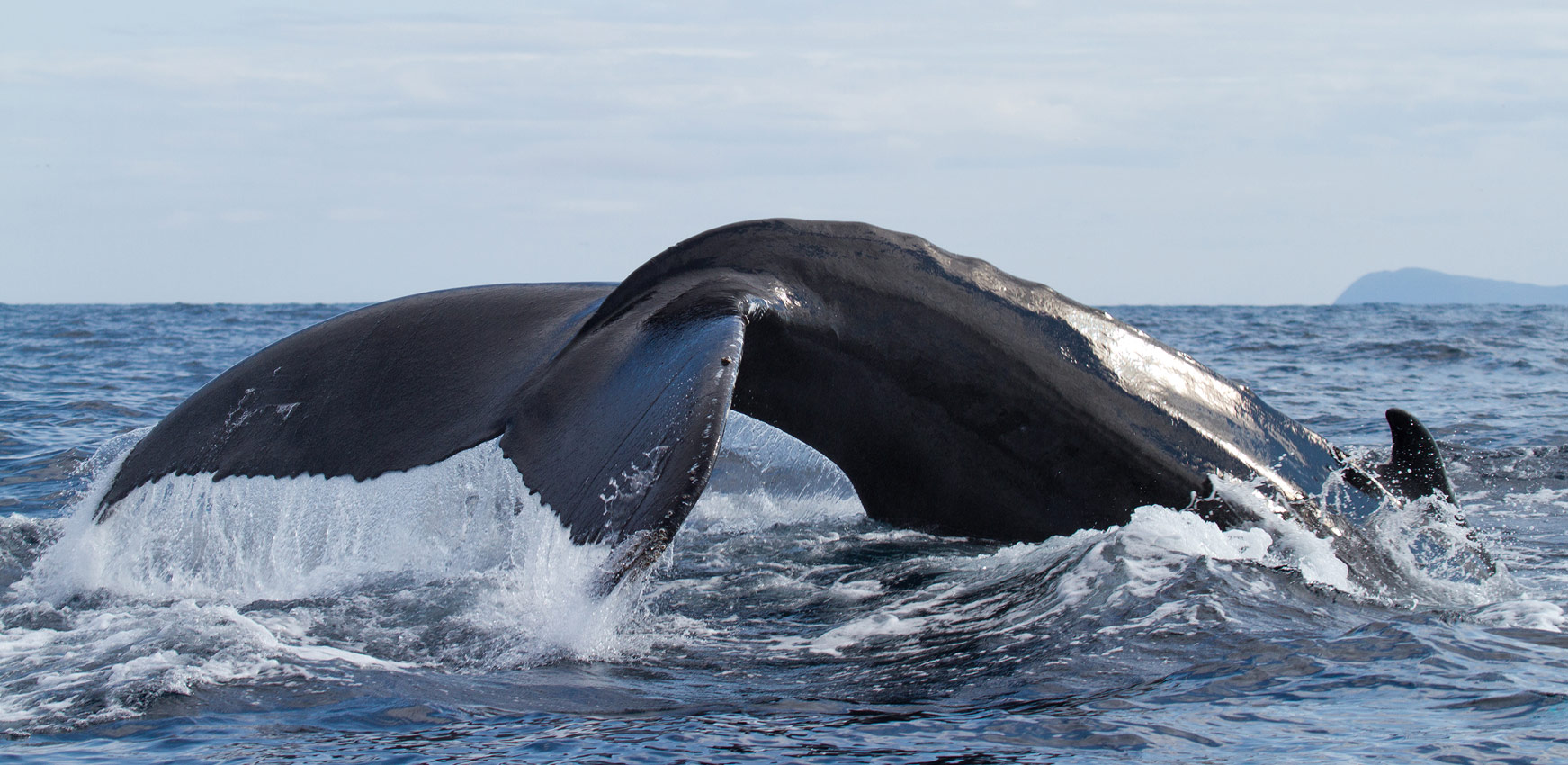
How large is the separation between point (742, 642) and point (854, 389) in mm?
923

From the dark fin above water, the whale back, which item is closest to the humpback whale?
the whale back

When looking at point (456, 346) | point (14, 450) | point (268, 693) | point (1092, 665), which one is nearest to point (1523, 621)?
point (1092, 665)

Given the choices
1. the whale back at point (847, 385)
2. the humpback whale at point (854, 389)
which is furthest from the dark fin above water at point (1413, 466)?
the whale back at point (847, 385)

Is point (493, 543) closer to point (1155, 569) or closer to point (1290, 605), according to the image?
point (1155, 569)

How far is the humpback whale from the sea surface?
15 centimetres

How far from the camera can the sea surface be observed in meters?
3.36

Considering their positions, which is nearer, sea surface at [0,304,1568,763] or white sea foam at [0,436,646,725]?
sea surface at [0,304,1568,763]

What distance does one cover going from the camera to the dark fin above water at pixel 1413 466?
4910mm

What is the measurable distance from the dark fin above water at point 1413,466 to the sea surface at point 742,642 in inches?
5.6

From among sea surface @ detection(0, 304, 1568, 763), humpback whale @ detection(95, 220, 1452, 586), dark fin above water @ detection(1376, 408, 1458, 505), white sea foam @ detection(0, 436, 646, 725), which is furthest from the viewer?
dark fin above water @ detection(1376, 408, 1458, 505)

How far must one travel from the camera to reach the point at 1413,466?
16.2ft

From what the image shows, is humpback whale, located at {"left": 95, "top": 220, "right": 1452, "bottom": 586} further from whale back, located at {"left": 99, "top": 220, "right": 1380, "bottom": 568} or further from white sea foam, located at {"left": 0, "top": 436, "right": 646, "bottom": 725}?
white sea foam, located at {"left": 0, "top": 436, "right": 646, "bottom": 725}

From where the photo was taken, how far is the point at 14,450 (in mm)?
10805

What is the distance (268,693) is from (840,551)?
110 inches
